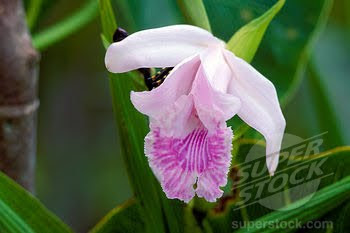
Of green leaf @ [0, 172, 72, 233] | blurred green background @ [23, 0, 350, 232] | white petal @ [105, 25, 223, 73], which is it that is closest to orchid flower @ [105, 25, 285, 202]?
white petal @ [105, 25, 223, 73]

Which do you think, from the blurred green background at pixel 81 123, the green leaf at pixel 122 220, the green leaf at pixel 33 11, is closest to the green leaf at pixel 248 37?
the green leaf at pixel 122 220

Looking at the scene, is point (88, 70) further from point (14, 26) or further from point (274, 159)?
point (274, 159)

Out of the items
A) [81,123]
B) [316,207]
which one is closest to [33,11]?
[316,207]

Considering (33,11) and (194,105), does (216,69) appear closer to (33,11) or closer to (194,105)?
(194,105)

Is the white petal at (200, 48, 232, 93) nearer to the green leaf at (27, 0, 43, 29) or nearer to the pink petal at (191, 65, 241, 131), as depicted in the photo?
the pink petal at (191, 65, 241, 131)

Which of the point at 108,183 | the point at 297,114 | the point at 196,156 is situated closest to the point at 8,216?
the point at 196,156

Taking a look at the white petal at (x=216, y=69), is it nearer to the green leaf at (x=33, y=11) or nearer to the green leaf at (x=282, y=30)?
the green leaf at (x=282, y=30)

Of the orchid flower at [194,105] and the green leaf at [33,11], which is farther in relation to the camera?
the green leaf at [33,11]
